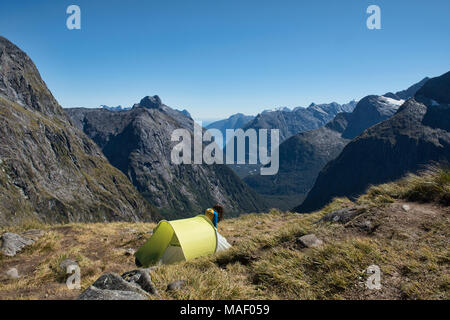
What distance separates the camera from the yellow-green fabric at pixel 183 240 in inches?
535

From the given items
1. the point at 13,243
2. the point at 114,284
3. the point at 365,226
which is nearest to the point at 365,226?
the point at 365,226

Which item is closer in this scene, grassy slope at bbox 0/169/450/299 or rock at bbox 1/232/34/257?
grassy slope at bbox 0/169/450/299

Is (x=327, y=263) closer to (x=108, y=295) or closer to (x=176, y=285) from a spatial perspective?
(x=176, y=285)

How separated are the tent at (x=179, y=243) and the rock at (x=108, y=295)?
6970 mm

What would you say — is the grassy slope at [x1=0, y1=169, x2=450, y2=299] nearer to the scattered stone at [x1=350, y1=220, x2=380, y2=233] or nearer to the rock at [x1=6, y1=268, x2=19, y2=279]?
the scattered stone at [x1=350, y1=220, x2=380, y2=233]

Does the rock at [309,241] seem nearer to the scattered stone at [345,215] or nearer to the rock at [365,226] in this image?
the rock at [365,226]

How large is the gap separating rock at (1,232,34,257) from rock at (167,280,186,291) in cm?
1173

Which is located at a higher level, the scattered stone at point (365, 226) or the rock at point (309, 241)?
the scattered stone at point (365, 226)

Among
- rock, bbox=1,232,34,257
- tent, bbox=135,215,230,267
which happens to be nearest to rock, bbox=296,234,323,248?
tent, bbox=135,215,230,267

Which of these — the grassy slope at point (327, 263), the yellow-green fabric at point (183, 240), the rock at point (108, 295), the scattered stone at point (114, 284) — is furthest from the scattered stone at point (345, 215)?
the rock at point (108, 295)

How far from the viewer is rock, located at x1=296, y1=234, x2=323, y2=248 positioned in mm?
9914

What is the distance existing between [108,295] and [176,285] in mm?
1785

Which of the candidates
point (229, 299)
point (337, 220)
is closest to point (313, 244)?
point (337, 220)

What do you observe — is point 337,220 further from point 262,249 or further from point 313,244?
point 262,249
